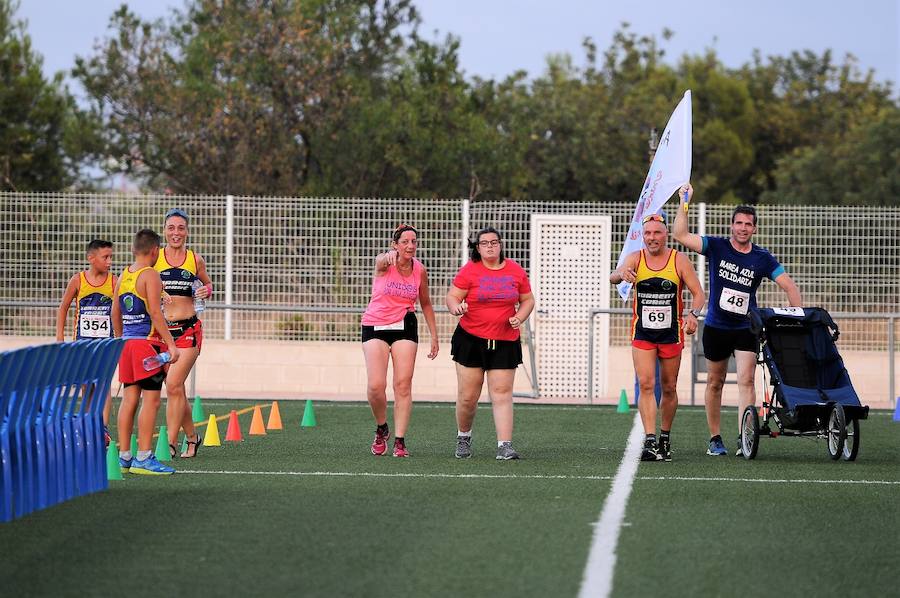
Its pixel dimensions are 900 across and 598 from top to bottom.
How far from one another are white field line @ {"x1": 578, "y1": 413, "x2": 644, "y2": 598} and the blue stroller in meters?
1.22

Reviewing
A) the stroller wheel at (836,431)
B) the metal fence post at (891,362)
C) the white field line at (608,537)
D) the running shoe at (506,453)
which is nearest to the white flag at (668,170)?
the running shoe at (506,453)

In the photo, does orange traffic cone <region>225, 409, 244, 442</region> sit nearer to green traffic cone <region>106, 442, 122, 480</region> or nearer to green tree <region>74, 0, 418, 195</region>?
green traffic cone <region>106, 442, 122, 480</region>

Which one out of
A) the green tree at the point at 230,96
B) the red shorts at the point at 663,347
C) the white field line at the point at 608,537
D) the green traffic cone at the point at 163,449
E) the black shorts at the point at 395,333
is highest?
the green tree at the point at 230,96

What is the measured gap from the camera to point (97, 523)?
8578 mm

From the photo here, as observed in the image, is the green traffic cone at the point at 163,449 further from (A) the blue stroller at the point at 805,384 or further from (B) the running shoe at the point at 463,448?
(A) the blue stroller at the point at 805,384

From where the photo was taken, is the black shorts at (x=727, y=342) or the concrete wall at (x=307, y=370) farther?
the concrete wall at (x=307, y=370)

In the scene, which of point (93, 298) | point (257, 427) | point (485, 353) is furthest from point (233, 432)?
point (485, 353)

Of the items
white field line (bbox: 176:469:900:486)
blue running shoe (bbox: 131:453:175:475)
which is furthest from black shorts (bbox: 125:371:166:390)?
white field line (bbox: 176:469:900:486)

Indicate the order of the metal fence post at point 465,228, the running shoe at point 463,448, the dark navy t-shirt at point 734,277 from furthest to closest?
1. the metal fence post at point 465,228
2. the dark navy t-shirt at point 734,277
3. the running shoe at point 463,448

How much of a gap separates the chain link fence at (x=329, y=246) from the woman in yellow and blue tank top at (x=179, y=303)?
32.9 feet

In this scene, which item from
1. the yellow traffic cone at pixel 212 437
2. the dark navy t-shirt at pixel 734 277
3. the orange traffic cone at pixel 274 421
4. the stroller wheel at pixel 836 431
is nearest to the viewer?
the stroller wheel at pixel 836 431

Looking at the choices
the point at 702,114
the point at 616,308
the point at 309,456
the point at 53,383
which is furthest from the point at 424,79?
the point at 53,383

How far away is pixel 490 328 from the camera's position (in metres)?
12.5

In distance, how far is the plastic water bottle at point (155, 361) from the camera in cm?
1109
